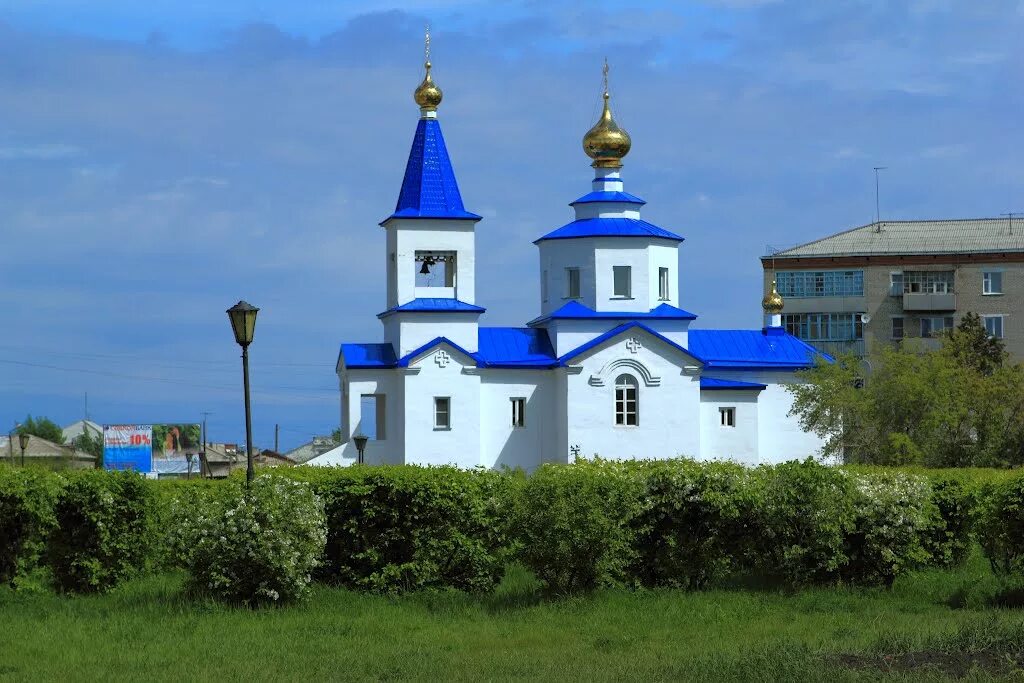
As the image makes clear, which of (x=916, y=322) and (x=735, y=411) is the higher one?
(x=916, y=322)

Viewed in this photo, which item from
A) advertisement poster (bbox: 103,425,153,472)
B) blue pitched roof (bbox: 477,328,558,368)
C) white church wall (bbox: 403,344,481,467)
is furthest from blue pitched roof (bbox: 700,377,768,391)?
advertisement poster (bbox: 103,425,153,472)

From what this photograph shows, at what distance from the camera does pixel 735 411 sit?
39.2 m

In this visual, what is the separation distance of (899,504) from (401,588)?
5143mm

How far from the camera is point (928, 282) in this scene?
5775 cm

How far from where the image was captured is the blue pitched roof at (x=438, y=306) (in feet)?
123

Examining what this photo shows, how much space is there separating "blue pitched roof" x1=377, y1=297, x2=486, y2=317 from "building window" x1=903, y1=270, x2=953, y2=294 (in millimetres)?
25413

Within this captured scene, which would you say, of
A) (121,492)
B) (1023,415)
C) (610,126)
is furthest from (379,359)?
(121,492)

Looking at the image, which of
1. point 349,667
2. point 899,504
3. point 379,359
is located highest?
point 379,359

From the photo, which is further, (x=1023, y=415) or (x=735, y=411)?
(x=735, y=411)

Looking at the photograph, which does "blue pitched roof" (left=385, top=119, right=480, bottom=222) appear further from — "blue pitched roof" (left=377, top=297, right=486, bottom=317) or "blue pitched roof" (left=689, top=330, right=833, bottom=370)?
"blue pitched roof" (left=689, top=330, right=833, bottom=370)

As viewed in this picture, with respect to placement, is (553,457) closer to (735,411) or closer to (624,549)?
(735,411)

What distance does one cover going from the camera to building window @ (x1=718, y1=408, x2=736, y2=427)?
3916cm

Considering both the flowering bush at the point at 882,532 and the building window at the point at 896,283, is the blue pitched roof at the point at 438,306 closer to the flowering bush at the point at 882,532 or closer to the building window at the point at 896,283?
the flowering bush at the point at 882,532

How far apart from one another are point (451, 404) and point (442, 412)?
1.02 feet
